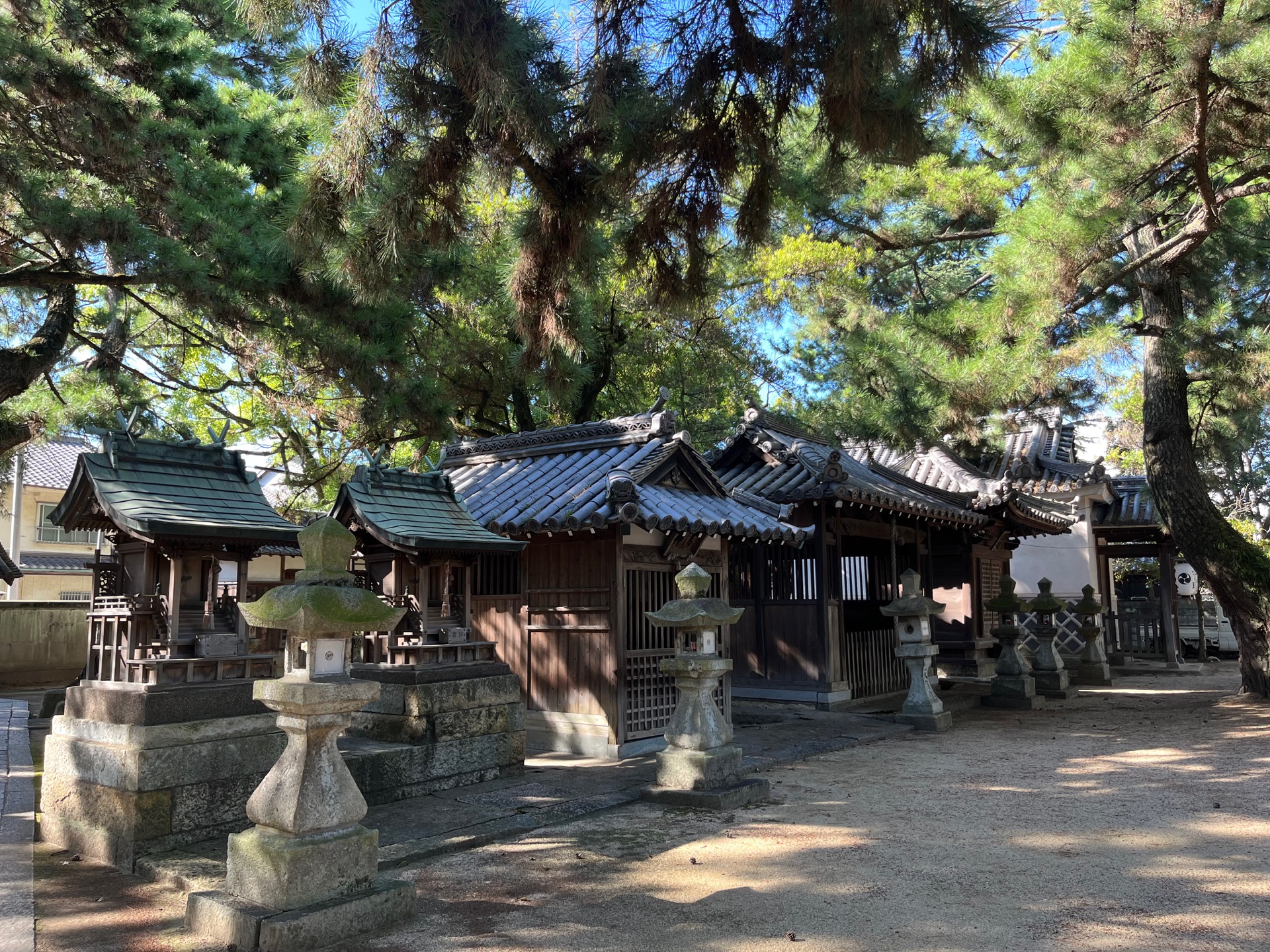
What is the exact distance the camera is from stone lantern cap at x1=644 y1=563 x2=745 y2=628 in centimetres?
757

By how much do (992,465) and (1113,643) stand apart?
4962mm

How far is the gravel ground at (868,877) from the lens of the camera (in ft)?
14.1

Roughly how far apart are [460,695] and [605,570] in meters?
2.18

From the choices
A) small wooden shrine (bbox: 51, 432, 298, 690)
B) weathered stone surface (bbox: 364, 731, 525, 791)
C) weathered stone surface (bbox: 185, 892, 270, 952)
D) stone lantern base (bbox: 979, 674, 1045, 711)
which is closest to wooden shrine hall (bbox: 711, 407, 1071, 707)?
stone lantern base (bbox: 979, 674, 1045, 711)

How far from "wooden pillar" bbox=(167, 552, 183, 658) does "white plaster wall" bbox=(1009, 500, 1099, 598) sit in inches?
738

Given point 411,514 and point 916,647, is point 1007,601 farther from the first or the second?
point 411,514

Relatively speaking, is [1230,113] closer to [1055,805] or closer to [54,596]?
[1055,805]

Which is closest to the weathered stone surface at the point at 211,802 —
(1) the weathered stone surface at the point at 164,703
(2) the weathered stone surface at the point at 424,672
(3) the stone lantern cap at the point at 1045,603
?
(1) the weathered stone surface at the point at 164,703

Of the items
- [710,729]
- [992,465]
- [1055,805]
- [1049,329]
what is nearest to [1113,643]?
[992,465]

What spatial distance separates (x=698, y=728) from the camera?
7.28m

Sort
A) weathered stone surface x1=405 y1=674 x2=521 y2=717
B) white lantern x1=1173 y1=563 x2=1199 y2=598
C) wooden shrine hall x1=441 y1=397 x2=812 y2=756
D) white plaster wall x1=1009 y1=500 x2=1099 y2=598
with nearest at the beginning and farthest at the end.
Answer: weathered stone surface x1=405 y1=674 x2=521 y2=717 < wooden shrine hall x1=441 y1=397 x2=812 y2=756 < white lantern x1=1173 y1=563 x2=1199 y2=598 < white plaster wall x1=1009 y1=500 x2=1099 y2=598

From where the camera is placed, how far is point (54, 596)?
2753 cm

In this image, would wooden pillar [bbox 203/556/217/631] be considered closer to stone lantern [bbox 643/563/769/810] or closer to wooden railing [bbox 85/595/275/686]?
wooden railing [bbox 85/595/275/686]

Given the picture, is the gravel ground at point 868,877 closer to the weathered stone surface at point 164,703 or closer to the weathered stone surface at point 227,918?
the weathered stone surface at point 227,918
